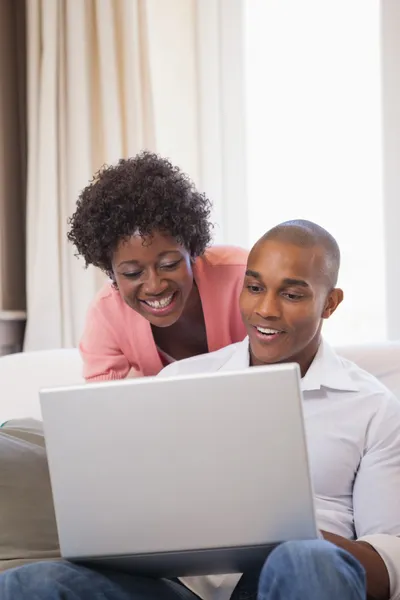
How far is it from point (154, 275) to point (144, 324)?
225 millimetres

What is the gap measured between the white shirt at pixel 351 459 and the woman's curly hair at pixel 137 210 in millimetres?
382

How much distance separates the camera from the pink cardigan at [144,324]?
1.93 metres

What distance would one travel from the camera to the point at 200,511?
3.42ft

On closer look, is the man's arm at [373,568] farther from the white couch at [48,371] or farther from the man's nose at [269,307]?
the white couch at [48,371]

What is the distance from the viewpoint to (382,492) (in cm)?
136

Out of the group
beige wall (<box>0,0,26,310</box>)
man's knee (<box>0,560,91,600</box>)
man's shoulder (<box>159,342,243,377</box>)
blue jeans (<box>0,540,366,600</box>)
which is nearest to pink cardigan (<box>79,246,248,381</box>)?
man's shoulder (<box>159,342,243,377</box>)

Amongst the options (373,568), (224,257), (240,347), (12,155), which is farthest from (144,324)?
(12,155)

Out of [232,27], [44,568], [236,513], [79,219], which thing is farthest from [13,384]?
[232,27]

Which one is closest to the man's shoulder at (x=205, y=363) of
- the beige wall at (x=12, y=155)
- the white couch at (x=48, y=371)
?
the white couch at (x=48, y=371)

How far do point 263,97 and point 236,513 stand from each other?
2.07 meters

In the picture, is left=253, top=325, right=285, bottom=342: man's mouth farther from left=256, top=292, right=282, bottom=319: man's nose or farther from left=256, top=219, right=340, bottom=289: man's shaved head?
left=256, top=219, right=340, bottom=289: man's shaved head

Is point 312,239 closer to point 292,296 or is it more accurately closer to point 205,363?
point 292,296

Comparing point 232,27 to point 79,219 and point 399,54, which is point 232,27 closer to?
point 399,54

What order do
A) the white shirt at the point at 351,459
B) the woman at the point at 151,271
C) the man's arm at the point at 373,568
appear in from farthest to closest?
the woman at the point at 151,271 < the white shirt at the point at 351,459 < the man's arm at the point at 373,568
